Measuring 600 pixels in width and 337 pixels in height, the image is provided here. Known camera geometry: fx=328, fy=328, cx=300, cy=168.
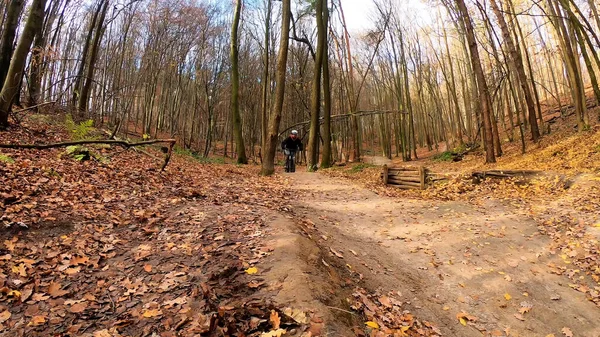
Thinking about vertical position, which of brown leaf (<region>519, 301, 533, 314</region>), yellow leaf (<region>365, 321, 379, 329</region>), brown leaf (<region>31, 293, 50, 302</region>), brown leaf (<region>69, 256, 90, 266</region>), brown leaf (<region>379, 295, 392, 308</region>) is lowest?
brown leaf (<region>519, 301, 533, 314</region>)

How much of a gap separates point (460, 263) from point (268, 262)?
303 cm

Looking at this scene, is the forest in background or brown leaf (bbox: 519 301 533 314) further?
the forest in background

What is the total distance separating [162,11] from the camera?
61.3ft

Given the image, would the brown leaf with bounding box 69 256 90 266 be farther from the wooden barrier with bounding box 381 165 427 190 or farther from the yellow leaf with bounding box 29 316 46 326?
the wooden barrier with bounding box 381 165 427 190

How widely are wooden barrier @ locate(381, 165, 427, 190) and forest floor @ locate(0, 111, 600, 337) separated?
9.04 ft

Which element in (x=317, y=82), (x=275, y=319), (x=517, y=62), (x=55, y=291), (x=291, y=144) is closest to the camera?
(x=275, y=319)

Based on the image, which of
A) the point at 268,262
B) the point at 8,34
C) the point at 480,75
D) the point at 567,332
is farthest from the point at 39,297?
the point at 480,75

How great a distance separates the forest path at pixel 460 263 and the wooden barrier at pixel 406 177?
8.10 ft

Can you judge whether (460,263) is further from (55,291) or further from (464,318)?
(55,291)

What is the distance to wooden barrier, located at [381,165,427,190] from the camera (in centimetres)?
991

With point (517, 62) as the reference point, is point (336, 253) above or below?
below

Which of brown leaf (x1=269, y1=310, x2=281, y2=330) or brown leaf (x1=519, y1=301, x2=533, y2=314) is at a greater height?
brown leaf (x1=269, y1=310, x2=281, y2=330)

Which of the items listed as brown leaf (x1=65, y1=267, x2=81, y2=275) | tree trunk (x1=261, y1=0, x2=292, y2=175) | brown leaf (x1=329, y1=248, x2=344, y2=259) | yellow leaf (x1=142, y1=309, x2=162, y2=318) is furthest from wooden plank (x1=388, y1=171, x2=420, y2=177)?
brown leaf (x1=65, y1=267, x2=81, y2=275)

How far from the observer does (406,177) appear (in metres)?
10.4
